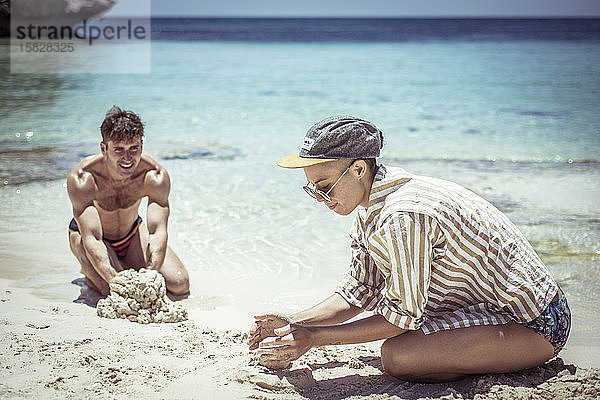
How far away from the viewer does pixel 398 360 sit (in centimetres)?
269

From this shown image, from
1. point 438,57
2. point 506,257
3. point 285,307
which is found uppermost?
point 438,57

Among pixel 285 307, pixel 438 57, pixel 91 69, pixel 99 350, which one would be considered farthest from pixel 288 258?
pixel 438 57

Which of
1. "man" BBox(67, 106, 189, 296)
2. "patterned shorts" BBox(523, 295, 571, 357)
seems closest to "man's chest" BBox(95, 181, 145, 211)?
"man" BBox(67, 106, 189, 296)

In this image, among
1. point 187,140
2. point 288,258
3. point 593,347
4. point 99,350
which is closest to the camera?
point 99,350

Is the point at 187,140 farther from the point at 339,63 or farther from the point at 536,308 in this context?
the point at 339,63

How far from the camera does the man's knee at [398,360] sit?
8.75 ft

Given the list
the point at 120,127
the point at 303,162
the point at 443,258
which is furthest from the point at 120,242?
the point at 443,258

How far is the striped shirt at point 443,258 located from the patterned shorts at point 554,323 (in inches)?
1.5

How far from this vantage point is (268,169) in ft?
25.6

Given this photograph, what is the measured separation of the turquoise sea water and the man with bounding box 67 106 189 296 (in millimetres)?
273

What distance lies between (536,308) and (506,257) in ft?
0.85

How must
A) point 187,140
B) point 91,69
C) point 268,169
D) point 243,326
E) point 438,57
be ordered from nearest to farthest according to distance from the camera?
point 243,326 → point 268,169 → point 187,140 → point 91,69 → point 438,57

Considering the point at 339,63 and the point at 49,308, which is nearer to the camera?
the point at 49,308

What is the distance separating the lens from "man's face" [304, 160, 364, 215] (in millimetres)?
2451
